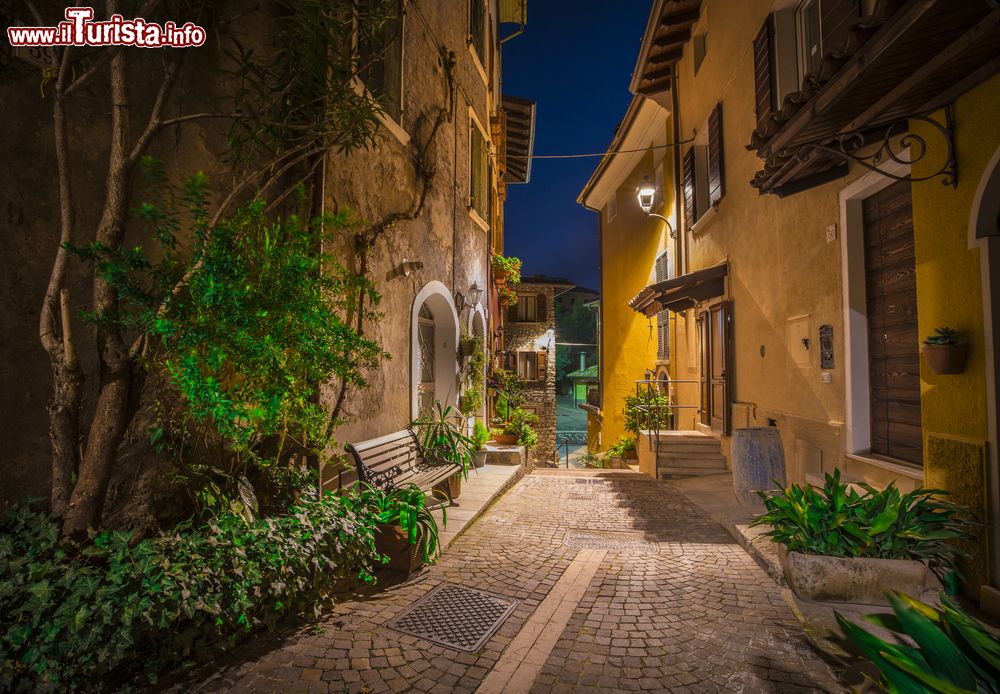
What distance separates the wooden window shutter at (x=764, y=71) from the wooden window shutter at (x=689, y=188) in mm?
2987

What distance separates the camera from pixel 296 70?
3553 millimetres

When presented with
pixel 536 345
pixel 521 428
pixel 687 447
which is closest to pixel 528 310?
pixel 536 345

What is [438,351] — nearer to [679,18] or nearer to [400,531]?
[400,531]

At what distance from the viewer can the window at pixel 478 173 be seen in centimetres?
973

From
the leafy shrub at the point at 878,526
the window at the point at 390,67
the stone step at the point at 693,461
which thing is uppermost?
the window at the point at 390,67

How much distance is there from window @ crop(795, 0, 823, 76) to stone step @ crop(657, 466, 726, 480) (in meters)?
5.73

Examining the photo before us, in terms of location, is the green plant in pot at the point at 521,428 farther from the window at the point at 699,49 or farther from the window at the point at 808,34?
the window at the point at 699,49

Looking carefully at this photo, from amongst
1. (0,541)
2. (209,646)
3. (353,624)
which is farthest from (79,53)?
(353,624)

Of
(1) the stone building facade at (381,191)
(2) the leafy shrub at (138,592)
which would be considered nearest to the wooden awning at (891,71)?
(1) the stone building facade at (381,191)

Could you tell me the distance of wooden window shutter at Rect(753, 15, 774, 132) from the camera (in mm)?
6562

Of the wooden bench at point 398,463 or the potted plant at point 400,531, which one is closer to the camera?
the potted plant at point 400,531

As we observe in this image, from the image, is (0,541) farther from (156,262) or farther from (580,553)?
(580,553)

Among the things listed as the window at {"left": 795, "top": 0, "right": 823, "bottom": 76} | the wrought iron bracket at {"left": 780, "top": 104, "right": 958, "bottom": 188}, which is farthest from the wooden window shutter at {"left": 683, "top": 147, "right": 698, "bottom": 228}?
the wrought iron bracket at {"left": 780, "top": 104, "right": 958, "bottom": 188}

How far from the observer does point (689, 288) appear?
8.77 meters
